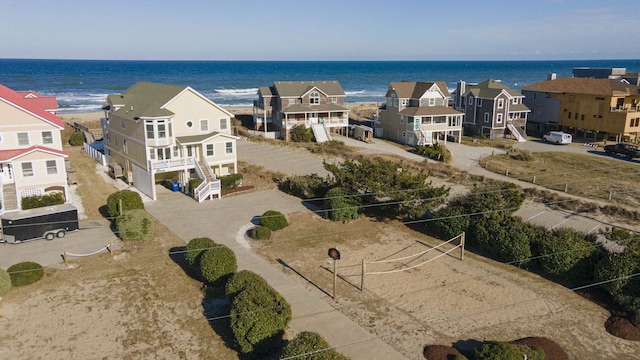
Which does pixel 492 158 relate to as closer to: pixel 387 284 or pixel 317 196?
pixel 317 196

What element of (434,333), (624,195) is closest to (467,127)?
(624,195)

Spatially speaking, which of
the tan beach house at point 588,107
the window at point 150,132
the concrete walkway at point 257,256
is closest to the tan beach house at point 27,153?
the window at point 150,132

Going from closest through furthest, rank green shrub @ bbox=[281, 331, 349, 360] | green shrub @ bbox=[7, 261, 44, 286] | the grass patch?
green shrub @ bbox=[281, 331, 349, 360] < green shrub @ bbox=[7, 261, 44, 286] < the grass patch

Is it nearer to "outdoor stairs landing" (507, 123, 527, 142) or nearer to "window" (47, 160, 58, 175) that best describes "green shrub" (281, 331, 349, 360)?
"window" (47, 160, 58, 175)

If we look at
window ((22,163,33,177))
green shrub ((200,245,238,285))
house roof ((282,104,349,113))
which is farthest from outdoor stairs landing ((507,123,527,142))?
window ((22,163,33,177))

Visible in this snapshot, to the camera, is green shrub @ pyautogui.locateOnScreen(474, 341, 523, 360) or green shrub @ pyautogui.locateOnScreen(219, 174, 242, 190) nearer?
green shrub @ pyautogui.locateOnScreen(474, 341, 523, 360)

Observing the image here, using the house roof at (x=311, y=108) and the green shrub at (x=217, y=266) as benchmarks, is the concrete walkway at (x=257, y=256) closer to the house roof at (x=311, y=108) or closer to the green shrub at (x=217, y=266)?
A: the green shrub at (x=217, y=266)
